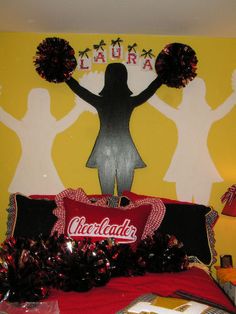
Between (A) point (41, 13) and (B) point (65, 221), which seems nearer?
(B) point (65, 221)

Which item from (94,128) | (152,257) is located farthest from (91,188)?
(152,257)

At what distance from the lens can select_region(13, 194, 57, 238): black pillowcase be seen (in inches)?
83.1

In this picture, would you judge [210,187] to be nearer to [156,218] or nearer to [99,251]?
[156,218]

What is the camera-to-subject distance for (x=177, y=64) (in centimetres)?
262

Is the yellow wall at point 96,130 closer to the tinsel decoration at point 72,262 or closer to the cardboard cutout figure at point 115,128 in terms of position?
the cardboard cutout figure at point 115,128

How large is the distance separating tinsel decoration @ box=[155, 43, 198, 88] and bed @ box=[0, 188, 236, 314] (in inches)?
36.1

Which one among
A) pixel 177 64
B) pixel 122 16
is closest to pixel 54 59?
pixel 122 16

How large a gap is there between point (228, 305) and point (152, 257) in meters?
0.44

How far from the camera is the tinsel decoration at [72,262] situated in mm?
1376

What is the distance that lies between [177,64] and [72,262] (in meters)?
1.68

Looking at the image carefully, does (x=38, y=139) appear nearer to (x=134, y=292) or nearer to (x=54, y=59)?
(x=54, y=59)

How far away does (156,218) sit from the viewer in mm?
2090

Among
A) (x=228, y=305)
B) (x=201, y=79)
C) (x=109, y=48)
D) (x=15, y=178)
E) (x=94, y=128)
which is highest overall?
(x=109, y=48)

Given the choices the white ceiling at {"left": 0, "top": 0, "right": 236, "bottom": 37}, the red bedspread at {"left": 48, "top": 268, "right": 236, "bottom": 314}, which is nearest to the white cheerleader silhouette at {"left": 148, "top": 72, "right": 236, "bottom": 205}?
the white ceiling at {"left": 0, "top": 0, "right": 236, "bottom": 37}
